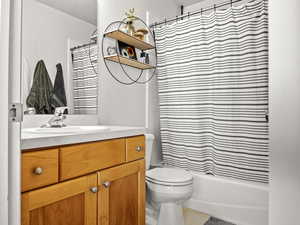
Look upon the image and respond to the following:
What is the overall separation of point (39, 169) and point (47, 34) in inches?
39.2

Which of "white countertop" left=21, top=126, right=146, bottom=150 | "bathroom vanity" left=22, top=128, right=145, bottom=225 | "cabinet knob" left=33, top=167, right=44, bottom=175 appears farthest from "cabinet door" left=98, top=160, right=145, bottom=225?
"cabinet knob" left=33, top=167, right=44, bottom=175

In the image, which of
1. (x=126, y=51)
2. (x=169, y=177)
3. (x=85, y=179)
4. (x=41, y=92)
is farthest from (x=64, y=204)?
(x=126, y=51)

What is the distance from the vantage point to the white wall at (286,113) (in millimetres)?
410

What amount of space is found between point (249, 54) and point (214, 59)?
31cm

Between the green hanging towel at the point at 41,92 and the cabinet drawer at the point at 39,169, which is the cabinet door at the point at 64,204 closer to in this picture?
the cabinet drawer at the point at 39,169

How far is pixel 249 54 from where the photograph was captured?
177cm

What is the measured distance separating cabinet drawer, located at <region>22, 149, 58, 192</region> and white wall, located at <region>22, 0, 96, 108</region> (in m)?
0.63

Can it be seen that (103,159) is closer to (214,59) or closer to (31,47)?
(31,47)

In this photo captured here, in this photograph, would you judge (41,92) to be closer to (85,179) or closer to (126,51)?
(85,179)

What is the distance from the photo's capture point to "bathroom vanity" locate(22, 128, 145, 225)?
766 millimetres

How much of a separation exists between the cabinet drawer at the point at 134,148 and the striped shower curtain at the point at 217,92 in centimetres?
91

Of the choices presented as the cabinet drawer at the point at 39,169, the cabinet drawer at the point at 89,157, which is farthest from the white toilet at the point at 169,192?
the cabinet drawer at the point at 39,169

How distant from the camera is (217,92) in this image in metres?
1.93

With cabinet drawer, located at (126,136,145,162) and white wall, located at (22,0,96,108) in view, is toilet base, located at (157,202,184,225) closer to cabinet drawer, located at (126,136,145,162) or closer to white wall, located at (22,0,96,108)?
cabinet drawer, located at (126,136,145,162)
